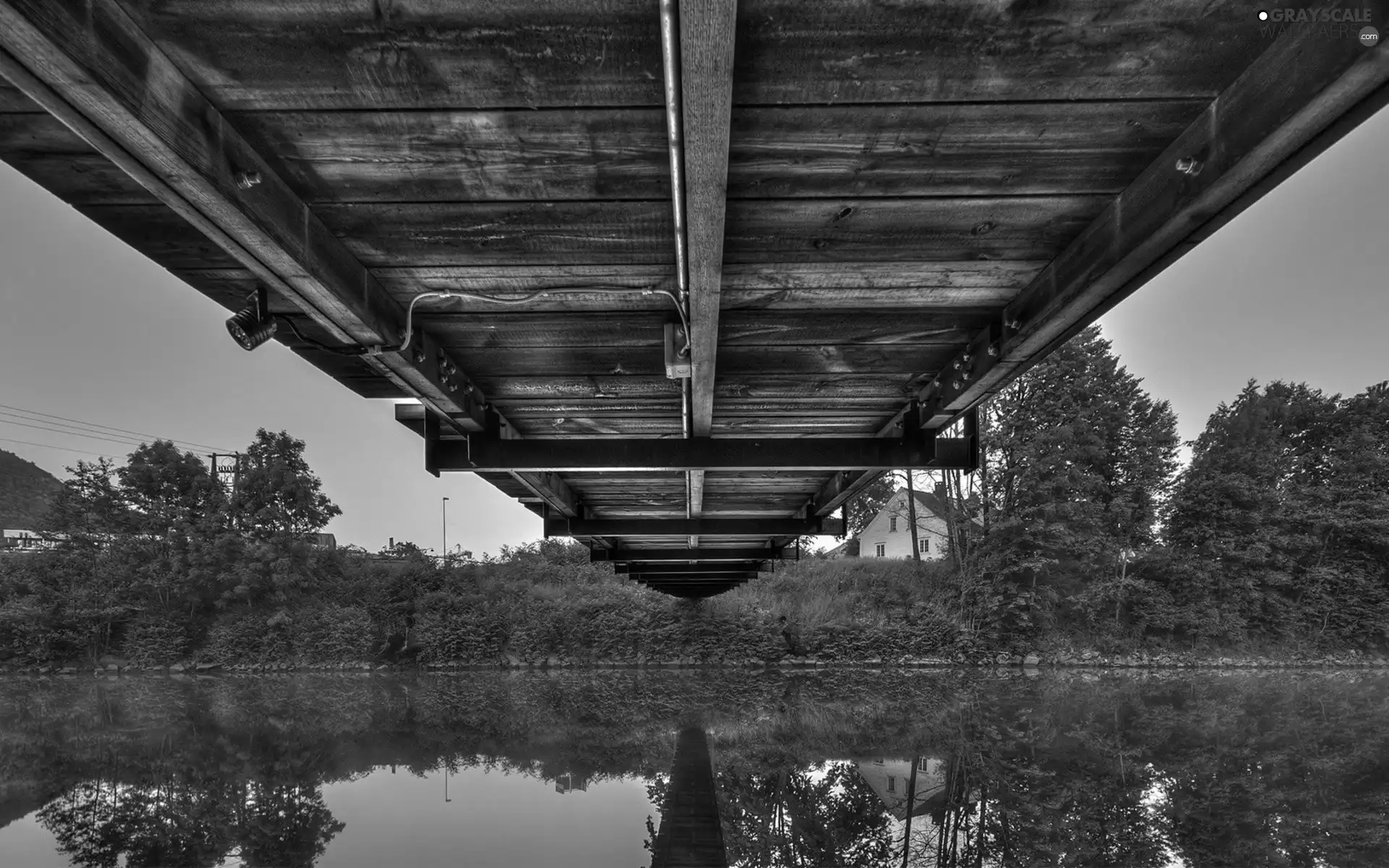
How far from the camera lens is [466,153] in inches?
69.4

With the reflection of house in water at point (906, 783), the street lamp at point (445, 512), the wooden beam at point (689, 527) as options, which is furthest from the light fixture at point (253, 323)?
the street lamp at point (445, 512)

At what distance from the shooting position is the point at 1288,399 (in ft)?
87.6

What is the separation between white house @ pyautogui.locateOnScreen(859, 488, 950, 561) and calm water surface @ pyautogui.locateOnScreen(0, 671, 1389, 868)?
13.6 meters

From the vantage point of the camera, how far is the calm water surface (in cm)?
721

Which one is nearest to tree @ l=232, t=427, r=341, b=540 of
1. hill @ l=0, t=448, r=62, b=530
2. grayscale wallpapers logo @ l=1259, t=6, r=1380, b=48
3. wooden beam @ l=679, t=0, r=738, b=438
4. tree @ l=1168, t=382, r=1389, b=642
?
wooden beam @ l=679, t=0, r=738, b=438

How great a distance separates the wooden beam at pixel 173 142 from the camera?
3.81 feet

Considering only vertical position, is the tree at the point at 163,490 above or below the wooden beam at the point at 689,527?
above

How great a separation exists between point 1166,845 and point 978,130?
26.3 feet

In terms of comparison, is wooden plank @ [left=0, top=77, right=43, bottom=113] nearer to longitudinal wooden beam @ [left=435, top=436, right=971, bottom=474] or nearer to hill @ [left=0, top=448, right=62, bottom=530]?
longitudinal wooden beam @ [left=435, top=436, right=971, bottom=474]

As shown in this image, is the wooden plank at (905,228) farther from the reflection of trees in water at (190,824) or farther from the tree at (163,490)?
the tree at (163,490)

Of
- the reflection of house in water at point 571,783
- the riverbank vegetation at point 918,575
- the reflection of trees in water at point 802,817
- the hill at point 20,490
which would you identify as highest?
the hill at point 20,490

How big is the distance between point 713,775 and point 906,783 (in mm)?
2741

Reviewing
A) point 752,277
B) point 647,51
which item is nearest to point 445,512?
point 752,277

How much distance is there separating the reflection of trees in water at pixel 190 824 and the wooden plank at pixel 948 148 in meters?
8.16
